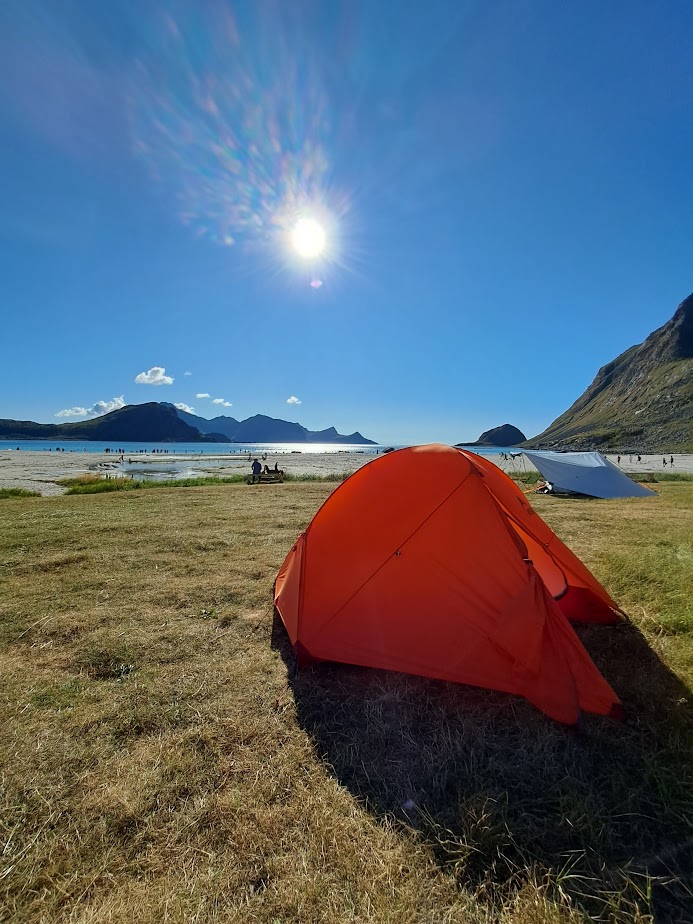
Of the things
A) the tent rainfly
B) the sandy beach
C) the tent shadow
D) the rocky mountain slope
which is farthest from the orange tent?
the rocky mountain slope

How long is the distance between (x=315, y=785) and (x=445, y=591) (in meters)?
1.94

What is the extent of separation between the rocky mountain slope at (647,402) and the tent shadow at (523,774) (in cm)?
12047

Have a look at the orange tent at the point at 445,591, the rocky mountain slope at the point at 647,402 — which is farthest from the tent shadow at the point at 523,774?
the rocky mountain slope at the point at 647,402

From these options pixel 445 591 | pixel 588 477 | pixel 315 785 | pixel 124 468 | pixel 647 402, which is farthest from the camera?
pixel 647 402

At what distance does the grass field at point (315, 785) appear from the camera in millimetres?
2094

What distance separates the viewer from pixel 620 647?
169 inches

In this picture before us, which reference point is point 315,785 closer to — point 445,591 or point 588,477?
point 445,591

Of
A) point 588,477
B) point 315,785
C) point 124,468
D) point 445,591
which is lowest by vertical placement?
point 124,468

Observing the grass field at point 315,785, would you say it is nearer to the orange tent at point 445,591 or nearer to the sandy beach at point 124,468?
the orange tent at point 445,591

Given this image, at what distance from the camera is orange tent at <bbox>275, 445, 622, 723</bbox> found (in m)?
3.38

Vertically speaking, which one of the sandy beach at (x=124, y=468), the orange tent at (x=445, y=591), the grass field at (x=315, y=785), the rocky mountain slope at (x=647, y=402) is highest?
the rocky mountain slope at (x=647, y=402)

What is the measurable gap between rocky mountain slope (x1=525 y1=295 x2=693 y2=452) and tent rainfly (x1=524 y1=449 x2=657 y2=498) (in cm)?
10217

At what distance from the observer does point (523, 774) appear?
9.16 feet

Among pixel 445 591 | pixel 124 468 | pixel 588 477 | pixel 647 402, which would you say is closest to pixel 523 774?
pixel 445 591
